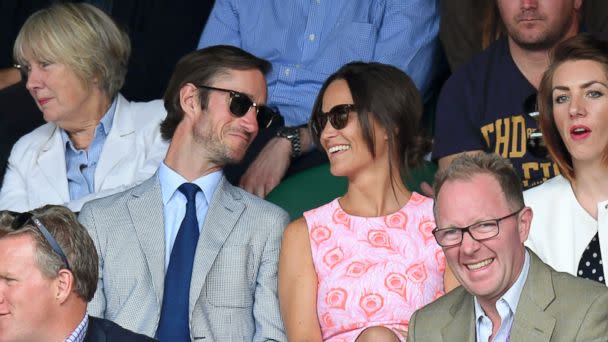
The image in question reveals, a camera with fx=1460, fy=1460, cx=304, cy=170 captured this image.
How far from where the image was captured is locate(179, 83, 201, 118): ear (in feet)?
16.6

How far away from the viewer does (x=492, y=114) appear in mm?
5098

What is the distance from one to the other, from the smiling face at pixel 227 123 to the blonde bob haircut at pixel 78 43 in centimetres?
64

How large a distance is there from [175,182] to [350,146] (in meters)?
0.61

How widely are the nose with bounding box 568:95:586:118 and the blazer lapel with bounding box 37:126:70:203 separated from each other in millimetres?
1921

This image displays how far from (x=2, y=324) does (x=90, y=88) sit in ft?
5.84

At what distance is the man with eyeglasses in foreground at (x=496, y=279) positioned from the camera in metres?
3.75

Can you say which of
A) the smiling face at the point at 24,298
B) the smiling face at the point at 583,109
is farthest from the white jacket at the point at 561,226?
the smiling face at the point at 24,298

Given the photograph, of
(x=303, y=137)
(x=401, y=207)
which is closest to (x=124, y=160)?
(x=303, y=137)

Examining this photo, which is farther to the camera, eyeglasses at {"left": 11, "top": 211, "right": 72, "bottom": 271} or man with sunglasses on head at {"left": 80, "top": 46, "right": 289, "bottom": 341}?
man with sunglasses on head at {"left": 80, "top": 46, "right": 289, "bottom": 341}

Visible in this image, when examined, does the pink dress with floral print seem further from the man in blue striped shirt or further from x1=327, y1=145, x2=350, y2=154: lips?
the man in blue striped shirt

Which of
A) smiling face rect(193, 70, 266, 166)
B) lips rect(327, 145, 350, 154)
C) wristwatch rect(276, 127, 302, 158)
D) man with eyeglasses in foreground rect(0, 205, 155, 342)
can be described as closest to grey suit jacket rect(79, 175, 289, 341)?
smiling face rect(193, 70, 266, 166)

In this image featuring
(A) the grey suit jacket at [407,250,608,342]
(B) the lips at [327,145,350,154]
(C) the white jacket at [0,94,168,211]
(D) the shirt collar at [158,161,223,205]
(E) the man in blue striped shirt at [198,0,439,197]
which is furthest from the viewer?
(E) the man in blue striped shirt at [198,0,439,197]

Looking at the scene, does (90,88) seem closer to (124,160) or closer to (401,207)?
(124,160)

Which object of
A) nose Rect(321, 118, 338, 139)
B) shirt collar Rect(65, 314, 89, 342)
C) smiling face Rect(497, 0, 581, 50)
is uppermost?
smiling face Rect(497, 0, 581, 50)
